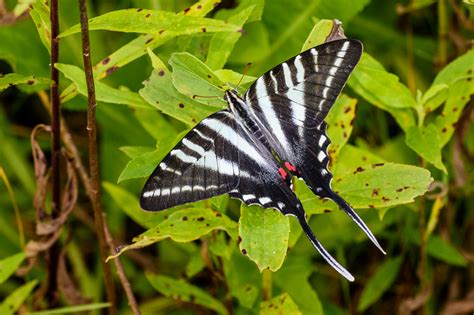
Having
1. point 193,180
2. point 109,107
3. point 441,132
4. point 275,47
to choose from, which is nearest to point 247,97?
point 193,180

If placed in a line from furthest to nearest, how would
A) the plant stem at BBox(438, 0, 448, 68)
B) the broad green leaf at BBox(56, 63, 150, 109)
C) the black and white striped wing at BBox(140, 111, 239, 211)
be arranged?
Answer: the plant stem at BBox(438, 0, 448, 68), the broad green leaf at BBox(56, 63, 150, 109), the black and white striped wing at BBox(140, 111, 239, 211)

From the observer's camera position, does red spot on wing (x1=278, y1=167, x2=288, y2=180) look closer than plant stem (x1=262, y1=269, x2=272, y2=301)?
Yes

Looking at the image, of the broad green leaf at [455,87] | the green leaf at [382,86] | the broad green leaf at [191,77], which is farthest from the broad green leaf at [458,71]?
the broad green leaf at [191,77]

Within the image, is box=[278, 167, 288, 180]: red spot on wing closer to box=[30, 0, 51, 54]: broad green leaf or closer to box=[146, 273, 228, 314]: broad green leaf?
box=[146, 273, 228, 314]: broad green leaf

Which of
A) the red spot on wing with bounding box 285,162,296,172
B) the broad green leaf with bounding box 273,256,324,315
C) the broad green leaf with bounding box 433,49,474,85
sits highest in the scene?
the broad green leaf with bounding box 433,49,474,85

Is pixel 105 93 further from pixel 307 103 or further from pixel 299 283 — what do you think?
pixel 299 283

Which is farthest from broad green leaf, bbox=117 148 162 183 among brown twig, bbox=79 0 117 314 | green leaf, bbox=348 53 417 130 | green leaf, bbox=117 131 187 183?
green leaf, bbox=348 53 417 130
